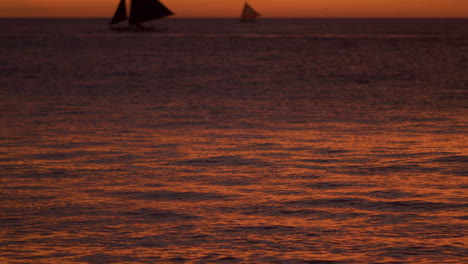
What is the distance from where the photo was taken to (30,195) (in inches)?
302

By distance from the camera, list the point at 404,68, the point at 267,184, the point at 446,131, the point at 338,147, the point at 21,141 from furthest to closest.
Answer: the point at 404,68
the point at 446,131
the point at 21,141
the point at 338,147
the point at 267,184

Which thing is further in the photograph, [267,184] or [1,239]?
[267,184]

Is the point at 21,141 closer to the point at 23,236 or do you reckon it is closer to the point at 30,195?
the point at 30,195

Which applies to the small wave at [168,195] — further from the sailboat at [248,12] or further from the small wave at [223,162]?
the sailboat at [248,12]

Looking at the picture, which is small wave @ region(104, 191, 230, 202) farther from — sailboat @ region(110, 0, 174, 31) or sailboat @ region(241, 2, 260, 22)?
sailboat @ region(241, 2, 260, 22)

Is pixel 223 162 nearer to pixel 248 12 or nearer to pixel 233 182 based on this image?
pixel 233 182

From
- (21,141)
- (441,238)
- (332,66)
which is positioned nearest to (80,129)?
(21,141)

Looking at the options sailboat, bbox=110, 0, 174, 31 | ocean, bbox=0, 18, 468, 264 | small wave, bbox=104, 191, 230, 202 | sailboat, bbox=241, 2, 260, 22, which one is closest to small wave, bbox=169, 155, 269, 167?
ocean, bbox=0, 18, 468, 264

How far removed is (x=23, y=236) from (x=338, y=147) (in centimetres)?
600

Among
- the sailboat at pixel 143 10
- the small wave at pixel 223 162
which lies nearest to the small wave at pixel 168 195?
the small wave at pixel 223 162

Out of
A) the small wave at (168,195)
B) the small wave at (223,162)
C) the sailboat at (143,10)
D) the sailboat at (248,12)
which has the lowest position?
the small wave at (168,195)

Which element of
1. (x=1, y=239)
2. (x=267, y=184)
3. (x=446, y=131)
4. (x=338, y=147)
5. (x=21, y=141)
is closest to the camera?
(x=1, y=239)

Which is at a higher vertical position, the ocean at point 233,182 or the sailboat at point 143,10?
the sailboat at point 143,10

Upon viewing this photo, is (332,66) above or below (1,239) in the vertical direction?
above
